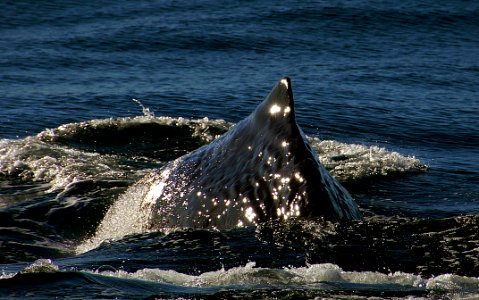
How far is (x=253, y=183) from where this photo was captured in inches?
288

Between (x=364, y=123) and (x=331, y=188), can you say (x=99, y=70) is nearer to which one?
(x=364, y=123)

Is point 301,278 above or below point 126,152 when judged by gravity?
above

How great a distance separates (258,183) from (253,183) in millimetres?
45

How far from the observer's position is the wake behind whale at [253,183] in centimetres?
702

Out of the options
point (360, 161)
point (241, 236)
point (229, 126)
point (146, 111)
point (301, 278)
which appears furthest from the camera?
point (146, 111)

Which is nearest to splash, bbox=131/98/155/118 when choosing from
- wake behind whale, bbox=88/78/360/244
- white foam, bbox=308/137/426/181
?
white foam, bbox=308/137/426/181

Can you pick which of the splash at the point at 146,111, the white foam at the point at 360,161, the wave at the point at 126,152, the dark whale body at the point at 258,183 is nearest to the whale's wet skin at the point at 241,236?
the dark whale body at the point at 258,183

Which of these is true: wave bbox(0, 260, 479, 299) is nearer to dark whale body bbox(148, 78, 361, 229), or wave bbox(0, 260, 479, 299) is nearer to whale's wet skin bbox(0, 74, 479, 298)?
whale's wet skin bbox(0, 74, 479, 298)

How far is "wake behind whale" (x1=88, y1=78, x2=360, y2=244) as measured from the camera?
23.0ft

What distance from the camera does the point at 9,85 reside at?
62.4 feet

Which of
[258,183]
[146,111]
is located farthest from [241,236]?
[146,111]

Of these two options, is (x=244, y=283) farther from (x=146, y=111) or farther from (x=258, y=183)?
(x=146, y=111)

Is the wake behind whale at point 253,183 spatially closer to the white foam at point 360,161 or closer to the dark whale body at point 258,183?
the dark whale body at point 258,183

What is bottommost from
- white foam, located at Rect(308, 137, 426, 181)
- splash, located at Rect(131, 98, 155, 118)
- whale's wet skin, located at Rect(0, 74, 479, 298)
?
splash, located at Rect(131, 98, 155, 118)
